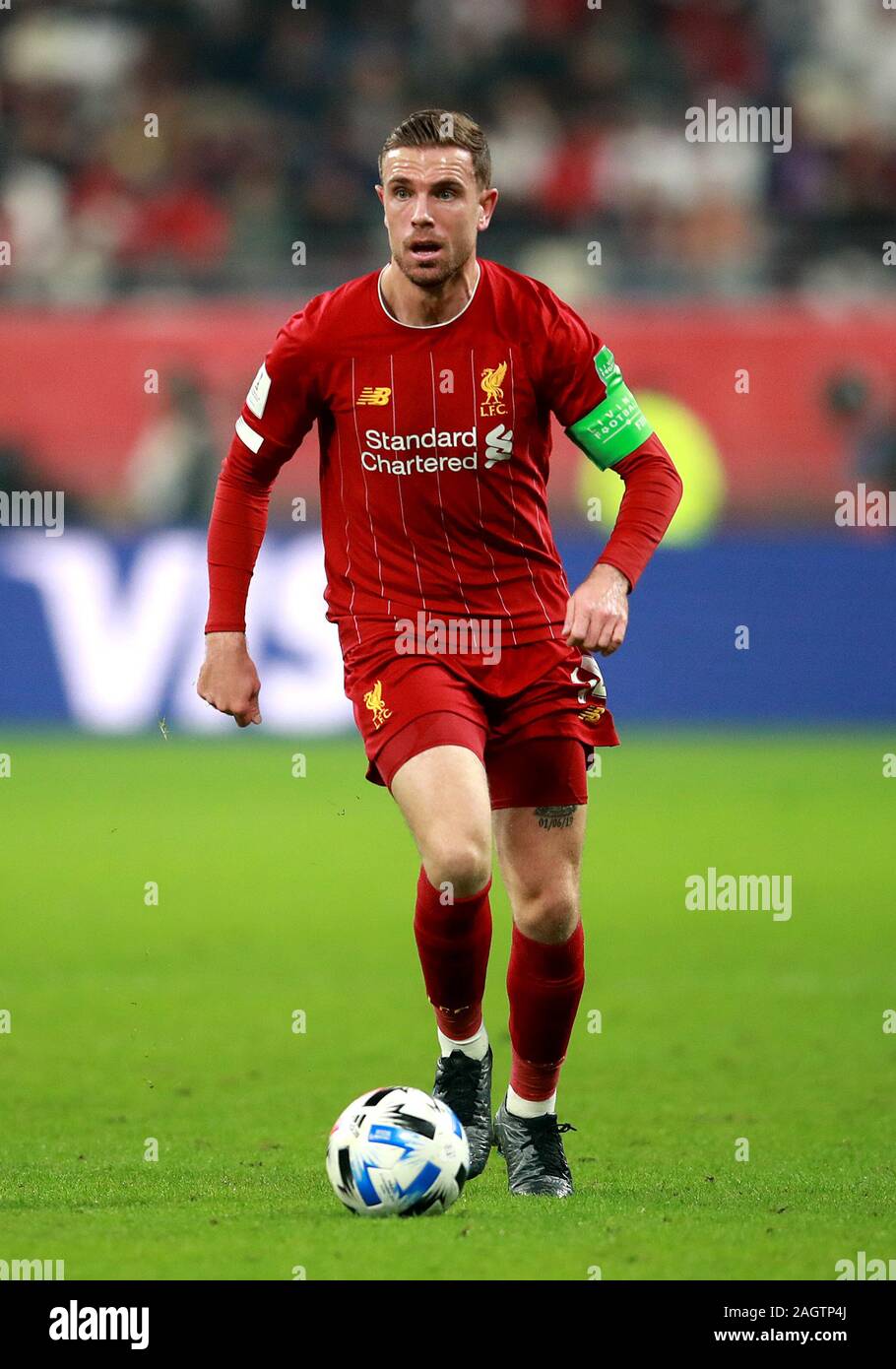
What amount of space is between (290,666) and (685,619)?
2693 mm

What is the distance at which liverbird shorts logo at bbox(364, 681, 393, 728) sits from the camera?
4941 millimetres

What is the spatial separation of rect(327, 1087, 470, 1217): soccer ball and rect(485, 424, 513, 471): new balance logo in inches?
59.3

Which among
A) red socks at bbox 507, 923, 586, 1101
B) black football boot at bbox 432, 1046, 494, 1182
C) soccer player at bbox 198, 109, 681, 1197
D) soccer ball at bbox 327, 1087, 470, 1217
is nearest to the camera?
soccer ball at bbox 327, 1087, 470, 1217

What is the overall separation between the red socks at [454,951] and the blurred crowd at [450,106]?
1173 centimetres

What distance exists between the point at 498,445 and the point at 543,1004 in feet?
4.31

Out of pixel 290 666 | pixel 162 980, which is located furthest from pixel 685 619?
pixel 162 980

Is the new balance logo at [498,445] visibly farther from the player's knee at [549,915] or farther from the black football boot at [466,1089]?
the black football boot at [466,1089]

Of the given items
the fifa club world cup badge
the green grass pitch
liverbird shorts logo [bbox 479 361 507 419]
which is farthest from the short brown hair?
the green grass pitch

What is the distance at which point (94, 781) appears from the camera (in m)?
12.7

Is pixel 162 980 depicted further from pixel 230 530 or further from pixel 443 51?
pixel 443 51

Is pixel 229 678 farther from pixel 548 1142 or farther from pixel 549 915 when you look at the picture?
pixel 548 1142

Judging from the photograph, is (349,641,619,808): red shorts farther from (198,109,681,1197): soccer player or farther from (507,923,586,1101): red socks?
(507,923,586,1101): red socks

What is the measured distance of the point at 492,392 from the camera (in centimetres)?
499

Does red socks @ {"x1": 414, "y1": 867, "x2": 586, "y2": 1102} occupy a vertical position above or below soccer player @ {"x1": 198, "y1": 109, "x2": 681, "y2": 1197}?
below
